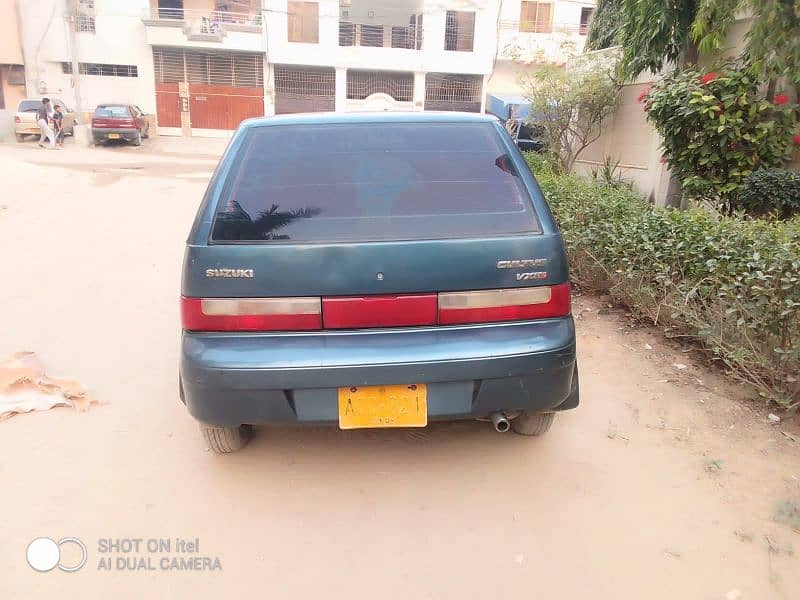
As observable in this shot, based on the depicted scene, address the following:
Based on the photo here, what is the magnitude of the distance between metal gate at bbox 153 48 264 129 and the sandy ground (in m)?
25.3

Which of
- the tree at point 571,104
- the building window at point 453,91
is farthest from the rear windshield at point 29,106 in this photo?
the tree at point 571,104

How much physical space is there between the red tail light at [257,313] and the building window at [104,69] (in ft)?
92.4

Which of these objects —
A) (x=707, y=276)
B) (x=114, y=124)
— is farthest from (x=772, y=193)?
(x=114, y=124)

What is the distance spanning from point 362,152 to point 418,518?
161 centimetres

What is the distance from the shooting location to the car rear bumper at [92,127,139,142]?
68.1 ft

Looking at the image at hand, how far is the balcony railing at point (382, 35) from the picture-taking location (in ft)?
87.5

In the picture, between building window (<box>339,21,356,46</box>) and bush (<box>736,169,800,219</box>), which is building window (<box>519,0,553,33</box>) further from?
bush (<box>736,169,800,219</box>)

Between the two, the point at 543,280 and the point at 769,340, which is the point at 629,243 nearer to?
the point at 769,340

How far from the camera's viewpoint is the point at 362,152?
274cm

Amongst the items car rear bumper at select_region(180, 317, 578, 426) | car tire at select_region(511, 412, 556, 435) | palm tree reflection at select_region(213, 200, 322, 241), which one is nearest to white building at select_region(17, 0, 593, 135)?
car tire at select_region(511, 412, 556, 435)

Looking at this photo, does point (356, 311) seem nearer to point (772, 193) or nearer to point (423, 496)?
point (423, 496)

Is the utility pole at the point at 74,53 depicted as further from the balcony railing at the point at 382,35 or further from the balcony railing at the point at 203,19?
the balcony railing at the point at 382,35

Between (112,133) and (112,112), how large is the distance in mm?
787

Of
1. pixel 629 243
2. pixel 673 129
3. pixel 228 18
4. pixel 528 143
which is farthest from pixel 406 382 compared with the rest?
pixel 228 18
